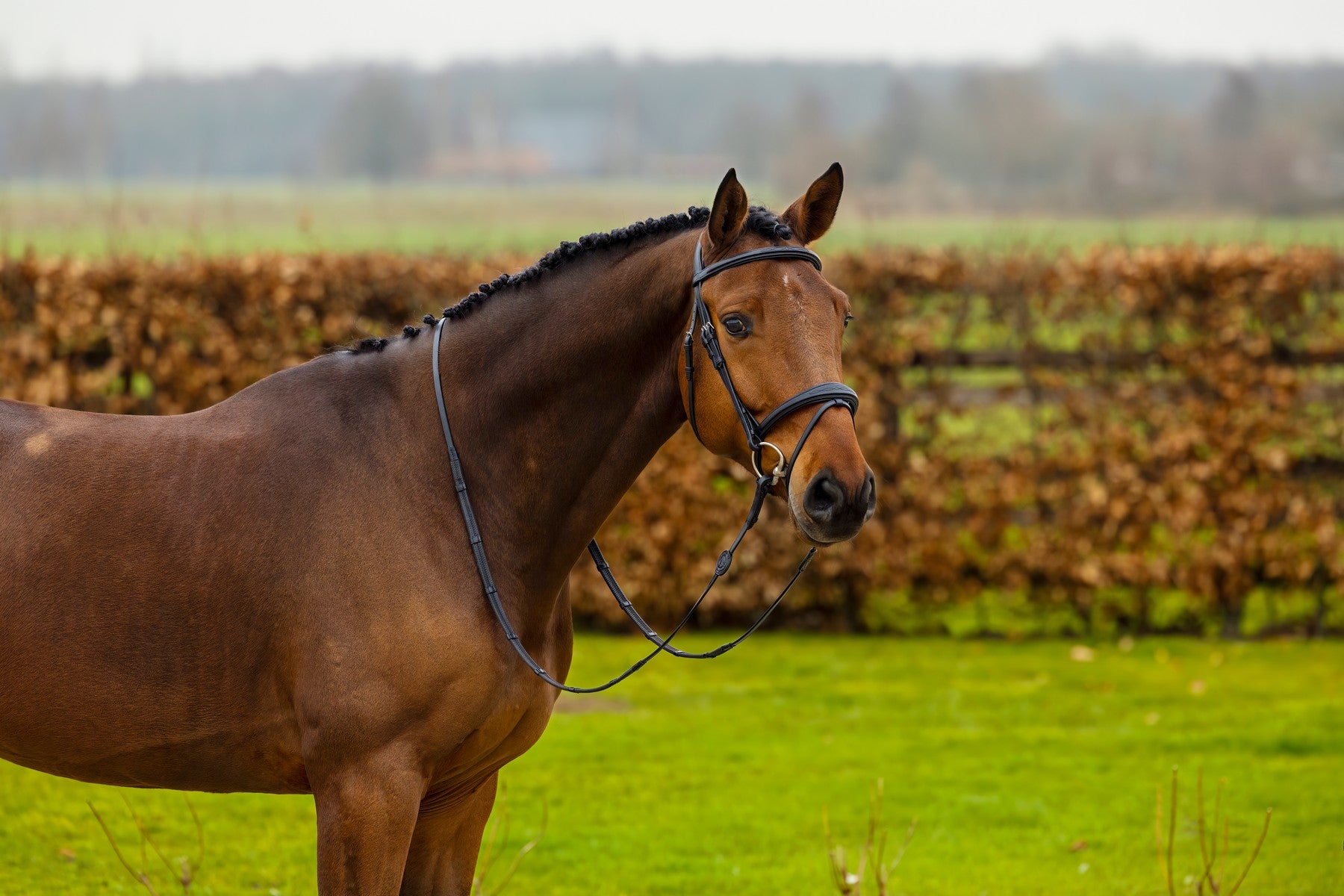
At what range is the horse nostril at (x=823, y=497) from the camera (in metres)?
2.62

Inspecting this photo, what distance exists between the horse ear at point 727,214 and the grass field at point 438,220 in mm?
6396

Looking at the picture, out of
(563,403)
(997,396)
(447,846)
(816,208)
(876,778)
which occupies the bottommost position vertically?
(876,778)

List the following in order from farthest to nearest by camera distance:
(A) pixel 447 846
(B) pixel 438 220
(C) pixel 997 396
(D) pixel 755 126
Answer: (D) pixel 755 126, (B) pixel 438 220, (C) pixel 997 396, (A) pixel 447 846

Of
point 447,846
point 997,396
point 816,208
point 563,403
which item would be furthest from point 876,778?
point 816,208

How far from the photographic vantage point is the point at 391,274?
8523mm

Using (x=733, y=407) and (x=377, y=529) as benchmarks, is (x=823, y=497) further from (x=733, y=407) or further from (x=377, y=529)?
(x=377, y=529)

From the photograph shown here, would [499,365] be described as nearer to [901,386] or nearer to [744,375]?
[744,375]

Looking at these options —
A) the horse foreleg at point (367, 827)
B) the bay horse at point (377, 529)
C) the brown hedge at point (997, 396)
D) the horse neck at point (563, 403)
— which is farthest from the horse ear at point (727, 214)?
the brown hedge at point (997, 396)

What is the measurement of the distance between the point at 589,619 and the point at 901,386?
2861 millimetres

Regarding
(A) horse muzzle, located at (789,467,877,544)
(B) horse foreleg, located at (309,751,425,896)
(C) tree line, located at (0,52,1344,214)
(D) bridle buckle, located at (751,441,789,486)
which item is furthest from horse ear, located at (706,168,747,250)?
(C) tree line, located at (0,52,1344,214)

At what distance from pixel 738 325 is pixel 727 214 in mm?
261

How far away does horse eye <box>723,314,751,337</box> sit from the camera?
9.20 feet

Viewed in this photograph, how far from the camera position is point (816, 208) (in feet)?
9.95

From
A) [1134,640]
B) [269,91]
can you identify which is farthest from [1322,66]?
[1134,640]
